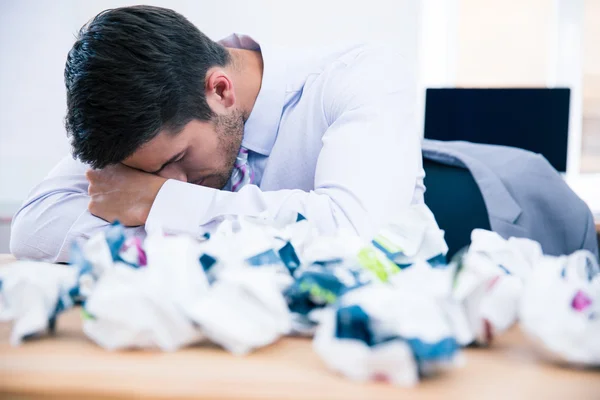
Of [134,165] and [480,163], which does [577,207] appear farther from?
[134,165]

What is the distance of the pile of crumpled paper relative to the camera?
0.39 meters

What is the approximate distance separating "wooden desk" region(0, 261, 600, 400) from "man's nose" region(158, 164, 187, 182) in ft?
2.25

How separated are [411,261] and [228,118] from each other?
691 millimetres

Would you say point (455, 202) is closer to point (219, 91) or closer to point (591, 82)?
point (219, 91)

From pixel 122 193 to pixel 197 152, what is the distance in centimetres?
15

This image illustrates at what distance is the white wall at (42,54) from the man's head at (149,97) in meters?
1.77

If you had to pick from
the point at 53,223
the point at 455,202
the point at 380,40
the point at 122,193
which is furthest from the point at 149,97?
the point at 380,40

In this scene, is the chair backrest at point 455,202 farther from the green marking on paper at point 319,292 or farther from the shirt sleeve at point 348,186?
the green marking on paper at point 319,292

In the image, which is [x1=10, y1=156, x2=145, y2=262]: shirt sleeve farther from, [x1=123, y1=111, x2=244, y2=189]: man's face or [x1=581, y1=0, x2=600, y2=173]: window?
[x1=581, y1=0, x2=600, y2=173]: window

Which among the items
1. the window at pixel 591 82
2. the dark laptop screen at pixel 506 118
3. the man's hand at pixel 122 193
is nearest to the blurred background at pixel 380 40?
the window at pixel 591 82

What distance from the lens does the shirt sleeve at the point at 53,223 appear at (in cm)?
108

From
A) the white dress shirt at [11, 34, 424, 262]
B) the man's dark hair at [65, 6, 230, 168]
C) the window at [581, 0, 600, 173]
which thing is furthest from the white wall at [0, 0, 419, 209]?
the man's dark hair at [65, 6, 230, 168]

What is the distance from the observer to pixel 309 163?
1.19 m

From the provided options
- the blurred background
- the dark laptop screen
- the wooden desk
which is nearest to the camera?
the wooden desk
